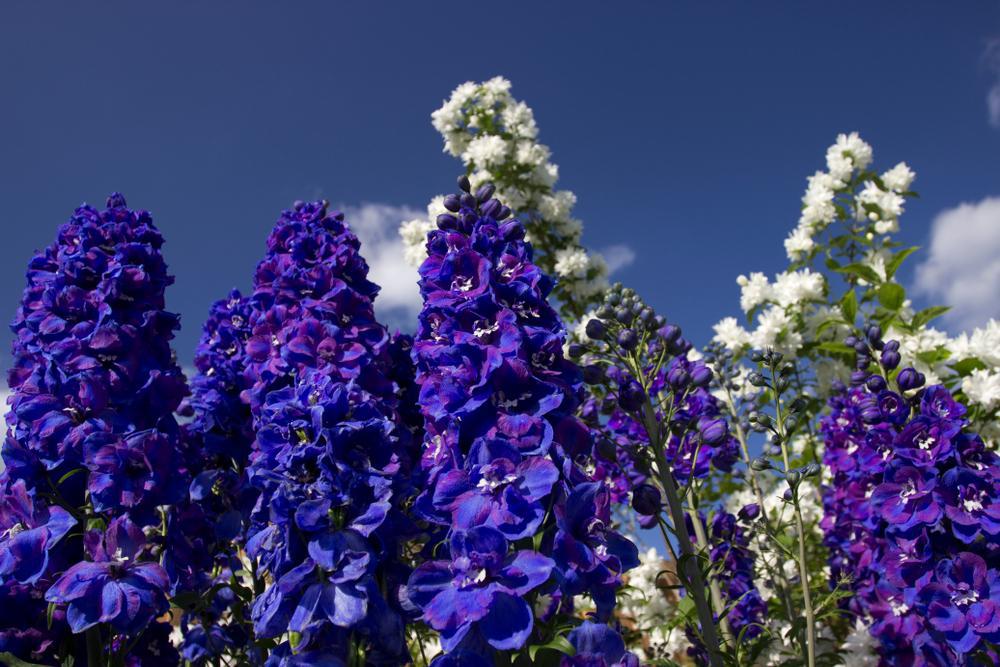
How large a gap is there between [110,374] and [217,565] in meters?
1.09

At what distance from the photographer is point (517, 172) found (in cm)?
694

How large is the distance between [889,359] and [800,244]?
12.5 feet

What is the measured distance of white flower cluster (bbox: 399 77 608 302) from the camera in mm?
6727

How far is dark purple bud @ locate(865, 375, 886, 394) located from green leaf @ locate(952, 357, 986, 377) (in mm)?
2244

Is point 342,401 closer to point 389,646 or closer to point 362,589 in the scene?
point 362,589

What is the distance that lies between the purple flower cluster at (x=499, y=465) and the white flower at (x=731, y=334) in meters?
4.06

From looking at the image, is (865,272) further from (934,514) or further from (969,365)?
(934,514)

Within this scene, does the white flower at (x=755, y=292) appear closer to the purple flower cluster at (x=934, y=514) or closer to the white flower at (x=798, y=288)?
the white flower at (x=798, y=288)

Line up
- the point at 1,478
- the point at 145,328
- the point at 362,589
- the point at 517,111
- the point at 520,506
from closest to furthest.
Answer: the point at 520,506 → the point at 362,589 → the point at 1,478 → the point at 145,328 → the point at 517,111

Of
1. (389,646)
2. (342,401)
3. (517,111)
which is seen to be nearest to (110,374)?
(342,401)

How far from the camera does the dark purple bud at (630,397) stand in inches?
92.0

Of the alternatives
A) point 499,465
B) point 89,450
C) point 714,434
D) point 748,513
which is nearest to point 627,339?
point 714,434

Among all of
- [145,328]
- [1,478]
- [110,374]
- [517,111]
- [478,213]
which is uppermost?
[517,111]

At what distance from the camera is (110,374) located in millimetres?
2461
